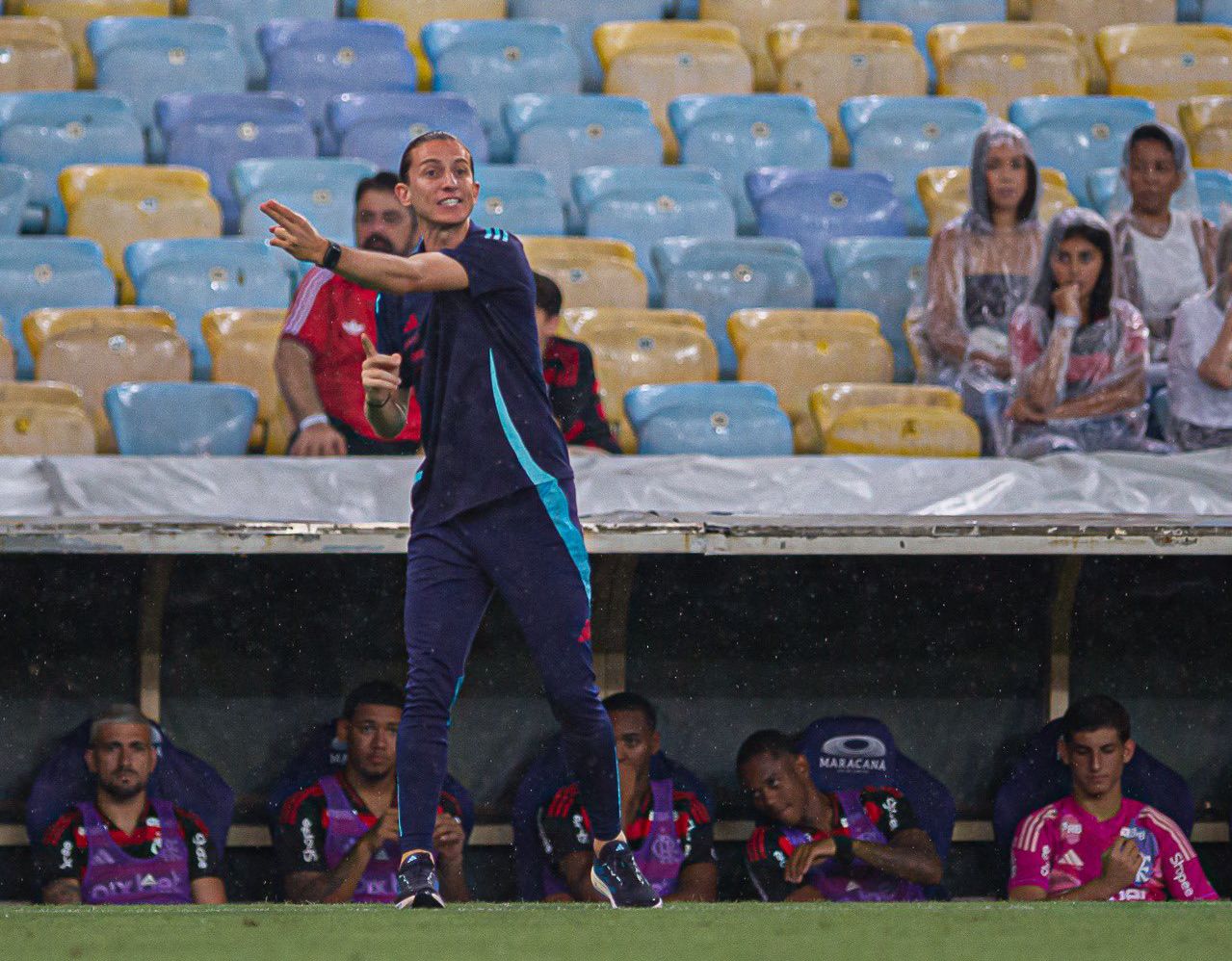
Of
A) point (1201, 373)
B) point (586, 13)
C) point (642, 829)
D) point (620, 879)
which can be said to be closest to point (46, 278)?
point (642, 829)

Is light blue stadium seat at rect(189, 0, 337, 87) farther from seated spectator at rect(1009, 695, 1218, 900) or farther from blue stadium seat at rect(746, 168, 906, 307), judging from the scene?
seated spectator at rect(1009, 695, 1218, 900)

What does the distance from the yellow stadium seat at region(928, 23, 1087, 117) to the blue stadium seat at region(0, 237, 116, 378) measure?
443 centimetres

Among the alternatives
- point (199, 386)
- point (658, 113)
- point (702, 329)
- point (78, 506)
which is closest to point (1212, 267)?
point (702, 329)

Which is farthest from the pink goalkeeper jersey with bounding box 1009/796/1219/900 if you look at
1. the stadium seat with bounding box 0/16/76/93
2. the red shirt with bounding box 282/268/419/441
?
the stadium seat with bounding box 0/16/76/93

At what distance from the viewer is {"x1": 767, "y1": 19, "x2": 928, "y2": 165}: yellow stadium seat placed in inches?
357

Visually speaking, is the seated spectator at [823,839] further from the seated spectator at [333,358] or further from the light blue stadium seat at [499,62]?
the light blue stadium seat at [499,62]

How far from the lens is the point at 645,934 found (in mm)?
3111

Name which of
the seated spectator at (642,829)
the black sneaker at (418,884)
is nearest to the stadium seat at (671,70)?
the seated spectator at (642,829)

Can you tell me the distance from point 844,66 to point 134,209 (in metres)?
3.64

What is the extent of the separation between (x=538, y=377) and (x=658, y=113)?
17.3ft

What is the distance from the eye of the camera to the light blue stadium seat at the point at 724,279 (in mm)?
7543

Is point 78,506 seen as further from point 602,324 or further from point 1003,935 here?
point 1003,935

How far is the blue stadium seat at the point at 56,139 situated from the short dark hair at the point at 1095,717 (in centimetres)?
469

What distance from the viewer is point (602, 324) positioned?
6945mm
